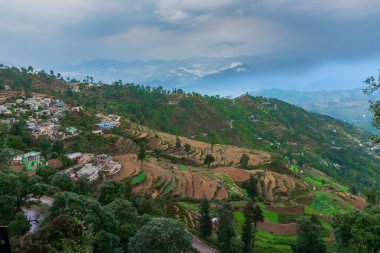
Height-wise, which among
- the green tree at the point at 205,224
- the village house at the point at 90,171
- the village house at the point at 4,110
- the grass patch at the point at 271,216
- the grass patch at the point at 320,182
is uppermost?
the village house at the point at 4,110

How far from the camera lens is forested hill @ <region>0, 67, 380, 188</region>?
120 metres

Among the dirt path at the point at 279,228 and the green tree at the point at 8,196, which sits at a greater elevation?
the green tree at the point at 8,196

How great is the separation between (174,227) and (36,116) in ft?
225

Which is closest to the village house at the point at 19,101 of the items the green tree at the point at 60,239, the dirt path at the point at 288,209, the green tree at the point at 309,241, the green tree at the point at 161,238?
the dirt path at the point at 288,209

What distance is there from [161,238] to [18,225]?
10983 millimetres

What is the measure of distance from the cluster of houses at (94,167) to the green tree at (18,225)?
18.2 m

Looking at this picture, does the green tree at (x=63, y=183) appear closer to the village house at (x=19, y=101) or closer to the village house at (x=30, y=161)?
the village house at (x=30, y=161)

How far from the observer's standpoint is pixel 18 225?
86.8 ft

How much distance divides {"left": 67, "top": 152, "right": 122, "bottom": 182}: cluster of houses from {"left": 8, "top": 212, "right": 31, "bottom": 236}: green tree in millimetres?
18204

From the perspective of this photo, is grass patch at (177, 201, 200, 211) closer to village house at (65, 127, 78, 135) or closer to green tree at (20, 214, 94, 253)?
green tree at (20, 214, 94, 253)

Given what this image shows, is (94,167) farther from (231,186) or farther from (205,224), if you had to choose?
(231,186)

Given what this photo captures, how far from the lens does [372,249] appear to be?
2689cm

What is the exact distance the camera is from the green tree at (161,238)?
23375 millimetres

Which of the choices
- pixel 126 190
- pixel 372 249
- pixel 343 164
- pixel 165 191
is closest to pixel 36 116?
pixel 165 191
